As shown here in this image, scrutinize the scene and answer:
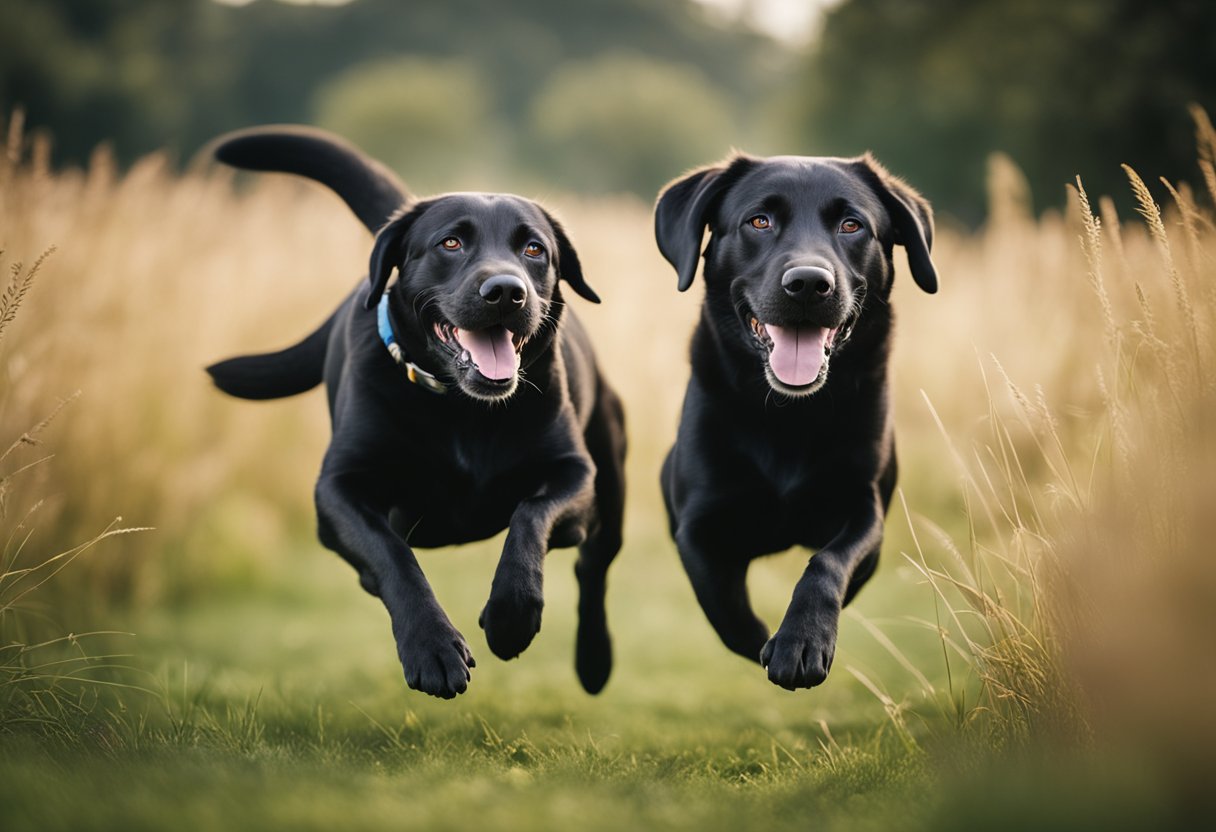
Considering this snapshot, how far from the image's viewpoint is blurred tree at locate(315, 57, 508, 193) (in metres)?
60.1

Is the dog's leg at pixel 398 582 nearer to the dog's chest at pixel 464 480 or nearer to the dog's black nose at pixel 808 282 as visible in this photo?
the dog's chest at pixel 464 480

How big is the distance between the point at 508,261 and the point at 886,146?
105ft

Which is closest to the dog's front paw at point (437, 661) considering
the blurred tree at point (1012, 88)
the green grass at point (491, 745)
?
the green grass at point (491, 745)

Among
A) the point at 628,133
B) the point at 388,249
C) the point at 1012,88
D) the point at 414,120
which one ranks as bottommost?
the point at 388,249

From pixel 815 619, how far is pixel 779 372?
2.73 feet

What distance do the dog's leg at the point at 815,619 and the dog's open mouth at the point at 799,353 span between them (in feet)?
1.65

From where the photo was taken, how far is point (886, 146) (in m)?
34.0

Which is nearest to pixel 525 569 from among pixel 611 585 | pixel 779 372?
pixel 779 372

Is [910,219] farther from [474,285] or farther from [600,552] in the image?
[600,552]

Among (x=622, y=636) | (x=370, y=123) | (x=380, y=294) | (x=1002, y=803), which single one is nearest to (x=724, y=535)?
(x=380, y=294)

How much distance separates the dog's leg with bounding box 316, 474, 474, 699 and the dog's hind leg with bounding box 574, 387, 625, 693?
42.6 inches

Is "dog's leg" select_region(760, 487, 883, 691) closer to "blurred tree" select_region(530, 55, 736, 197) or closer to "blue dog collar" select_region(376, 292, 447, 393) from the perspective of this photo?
"blue dog collar" select_region(376, 292, 447, 393)

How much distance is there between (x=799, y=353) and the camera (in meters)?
3.74

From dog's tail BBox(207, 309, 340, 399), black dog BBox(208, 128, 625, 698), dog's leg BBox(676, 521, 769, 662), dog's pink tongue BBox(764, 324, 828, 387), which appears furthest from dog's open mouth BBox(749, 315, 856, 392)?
dog's tail BBox(207, 309, 340, 399)
